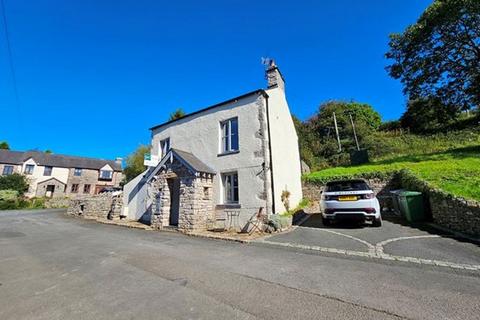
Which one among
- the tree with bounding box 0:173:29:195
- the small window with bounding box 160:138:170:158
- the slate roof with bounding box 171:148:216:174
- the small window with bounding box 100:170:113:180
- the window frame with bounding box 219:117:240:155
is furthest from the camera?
the small window with bounding box 100:170:113:180

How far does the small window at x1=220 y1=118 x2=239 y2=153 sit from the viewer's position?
11.6m

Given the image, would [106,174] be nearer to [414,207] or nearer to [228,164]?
[228,164]

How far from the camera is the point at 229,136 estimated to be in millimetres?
11812

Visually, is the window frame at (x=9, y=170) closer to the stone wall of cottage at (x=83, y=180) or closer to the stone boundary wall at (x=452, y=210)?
the stone wall of cottage at (x=83, y=180)

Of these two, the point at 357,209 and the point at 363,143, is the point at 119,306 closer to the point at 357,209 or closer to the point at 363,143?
the point at 357,209

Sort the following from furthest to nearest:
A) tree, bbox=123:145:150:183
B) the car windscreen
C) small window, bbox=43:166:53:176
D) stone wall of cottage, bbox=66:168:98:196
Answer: stone wall of cottage, bbox=66:168:98:196 < small window, bbox=43:166:53:176 < tree, bbox=123:145:150:183 < the car windscreen

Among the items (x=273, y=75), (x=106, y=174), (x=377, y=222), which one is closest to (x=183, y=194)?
(x=273, y=75)

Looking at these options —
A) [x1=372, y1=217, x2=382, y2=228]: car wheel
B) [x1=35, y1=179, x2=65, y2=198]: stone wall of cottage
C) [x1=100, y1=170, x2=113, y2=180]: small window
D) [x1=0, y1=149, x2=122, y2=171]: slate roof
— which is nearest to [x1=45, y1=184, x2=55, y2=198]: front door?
[x1=35, y1=179, x2=65, y2=198]: stone wall of cottage

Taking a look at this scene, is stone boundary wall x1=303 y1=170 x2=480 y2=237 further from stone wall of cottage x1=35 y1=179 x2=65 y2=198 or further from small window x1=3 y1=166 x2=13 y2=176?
small window x1=3 y1=166 x2=13 y2=176

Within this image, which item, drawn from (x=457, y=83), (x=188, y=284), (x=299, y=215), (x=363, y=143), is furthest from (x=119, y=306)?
(x=363, y=143)

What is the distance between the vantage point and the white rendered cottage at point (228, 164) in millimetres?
10299

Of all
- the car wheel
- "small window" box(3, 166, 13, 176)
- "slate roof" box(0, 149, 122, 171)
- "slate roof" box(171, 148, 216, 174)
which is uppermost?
"slate roof" box(0, 149, 122, 171)

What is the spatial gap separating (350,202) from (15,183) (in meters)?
45.8

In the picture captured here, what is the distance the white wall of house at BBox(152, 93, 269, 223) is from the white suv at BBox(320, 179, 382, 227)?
2.76 meters
